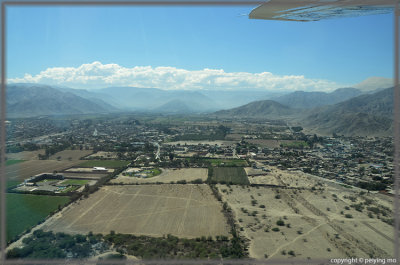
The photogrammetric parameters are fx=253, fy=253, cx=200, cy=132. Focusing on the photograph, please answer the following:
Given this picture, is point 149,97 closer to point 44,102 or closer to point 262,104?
point 262,104

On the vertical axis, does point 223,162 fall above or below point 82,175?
above

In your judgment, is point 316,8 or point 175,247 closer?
point 316,8

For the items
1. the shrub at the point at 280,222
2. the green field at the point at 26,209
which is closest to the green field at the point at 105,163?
the green field at the point at 26,209

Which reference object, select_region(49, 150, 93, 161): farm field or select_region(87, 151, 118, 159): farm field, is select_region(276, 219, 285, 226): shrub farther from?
select_region(49, 150, 93, 161): farm field

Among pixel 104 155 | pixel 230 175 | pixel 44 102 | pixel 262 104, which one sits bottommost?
pixel 230 175

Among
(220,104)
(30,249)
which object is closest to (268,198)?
(30,249)

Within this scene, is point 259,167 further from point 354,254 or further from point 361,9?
point 361,9

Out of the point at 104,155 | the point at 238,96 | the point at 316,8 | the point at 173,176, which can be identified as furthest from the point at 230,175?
the point at 238,96

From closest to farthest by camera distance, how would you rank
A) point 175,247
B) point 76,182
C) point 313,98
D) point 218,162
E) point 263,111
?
point 175,247, point 76,182, point 218,162, point 263,111, point 313,98
